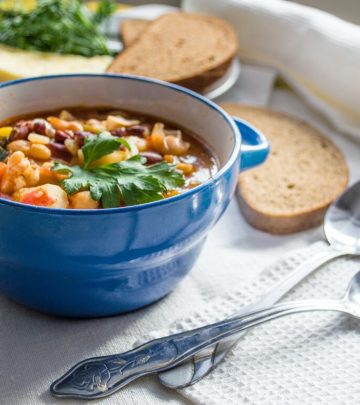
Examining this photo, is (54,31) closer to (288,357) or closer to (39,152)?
(39,152)

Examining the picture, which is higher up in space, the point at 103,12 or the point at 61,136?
the point at 61,136

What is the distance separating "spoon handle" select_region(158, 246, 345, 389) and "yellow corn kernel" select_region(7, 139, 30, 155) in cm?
67

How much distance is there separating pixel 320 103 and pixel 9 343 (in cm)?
184

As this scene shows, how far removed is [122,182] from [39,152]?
0.30 metres

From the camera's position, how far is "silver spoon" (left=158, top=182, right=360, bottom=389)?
151 cm

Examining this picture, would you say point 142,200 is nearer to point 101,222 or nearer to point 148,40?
point 101,222

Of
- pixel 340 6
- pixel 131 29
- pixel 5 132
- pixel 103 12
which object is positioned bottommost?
pixel 340 6

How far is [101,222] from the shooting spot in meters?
1.40

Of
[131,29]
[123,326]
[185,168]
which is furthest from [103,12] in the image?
[123,326]

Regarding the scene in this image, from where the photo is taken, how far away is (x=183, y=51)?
3053 mm

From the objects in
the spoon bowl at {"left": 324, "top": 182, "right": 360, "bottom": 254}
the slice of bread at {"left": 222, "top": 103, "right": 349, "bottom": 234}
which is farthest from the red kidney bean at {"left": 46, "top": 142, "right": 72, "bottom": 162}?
the spoon bowl at {"left": 324, "top": 182, "right": 360, "bottom": 254}

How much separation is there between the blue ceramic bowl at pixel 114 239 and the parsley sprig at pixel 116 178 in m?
0.10

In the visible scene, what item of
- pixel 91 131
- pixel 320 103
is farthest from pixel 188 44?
pixel 91 131

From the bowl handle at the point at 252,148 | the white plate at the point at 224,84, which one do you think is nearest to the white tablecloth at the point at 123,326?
the bowl handle at the point at 252,148
